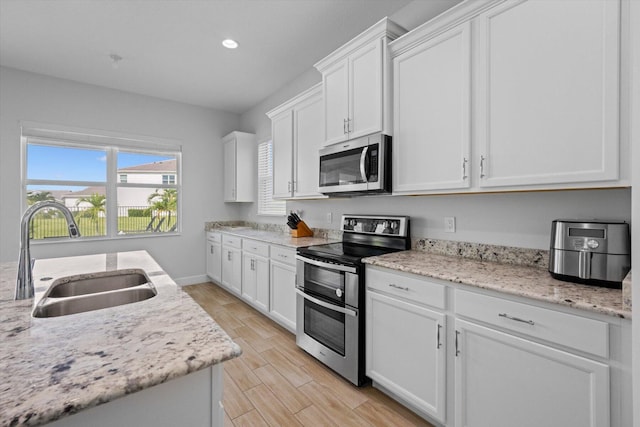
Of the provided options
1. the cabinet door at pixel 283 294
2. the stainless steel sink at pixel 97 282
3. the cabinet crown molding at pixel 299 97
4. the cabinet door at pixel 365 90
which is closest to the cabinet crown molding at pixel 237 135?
the cabinet crown molding at pixel 299 97

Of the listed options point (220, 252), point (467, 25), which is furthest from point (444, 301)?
point (220, 252)

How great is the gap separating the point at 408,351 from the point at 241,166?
372 centimetres

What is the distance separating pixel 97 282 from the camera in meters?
1.67

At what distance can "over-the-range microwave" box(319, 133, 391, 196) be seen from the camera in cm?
212

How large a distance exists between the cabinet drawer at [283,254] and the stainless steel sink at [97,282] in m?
1.33

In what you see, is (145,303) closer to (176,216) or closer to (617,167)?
(617,167)

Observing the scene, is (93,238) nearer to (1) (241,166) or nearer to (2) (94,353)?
(1) (241,166)

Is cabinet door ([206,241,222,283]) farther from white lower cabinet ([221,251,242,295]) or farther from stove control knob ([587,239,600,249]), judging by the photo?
stove control knob ([587,239,600,249])

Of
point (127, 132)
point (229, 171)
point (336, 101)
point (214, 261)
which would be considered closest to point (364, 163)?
point (336, 101)

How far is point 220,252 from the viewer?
4.37 meters

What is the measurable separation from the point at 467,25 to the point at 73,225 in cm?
223

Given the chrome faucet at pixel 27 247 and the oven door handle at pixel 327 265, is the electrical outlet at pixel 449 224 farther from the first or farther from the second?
the chrome faucet at pixel 27 247

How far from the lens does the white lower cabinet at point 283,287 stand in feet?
9.16

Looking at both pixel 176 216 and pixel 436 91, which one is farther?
pixel 176 216
